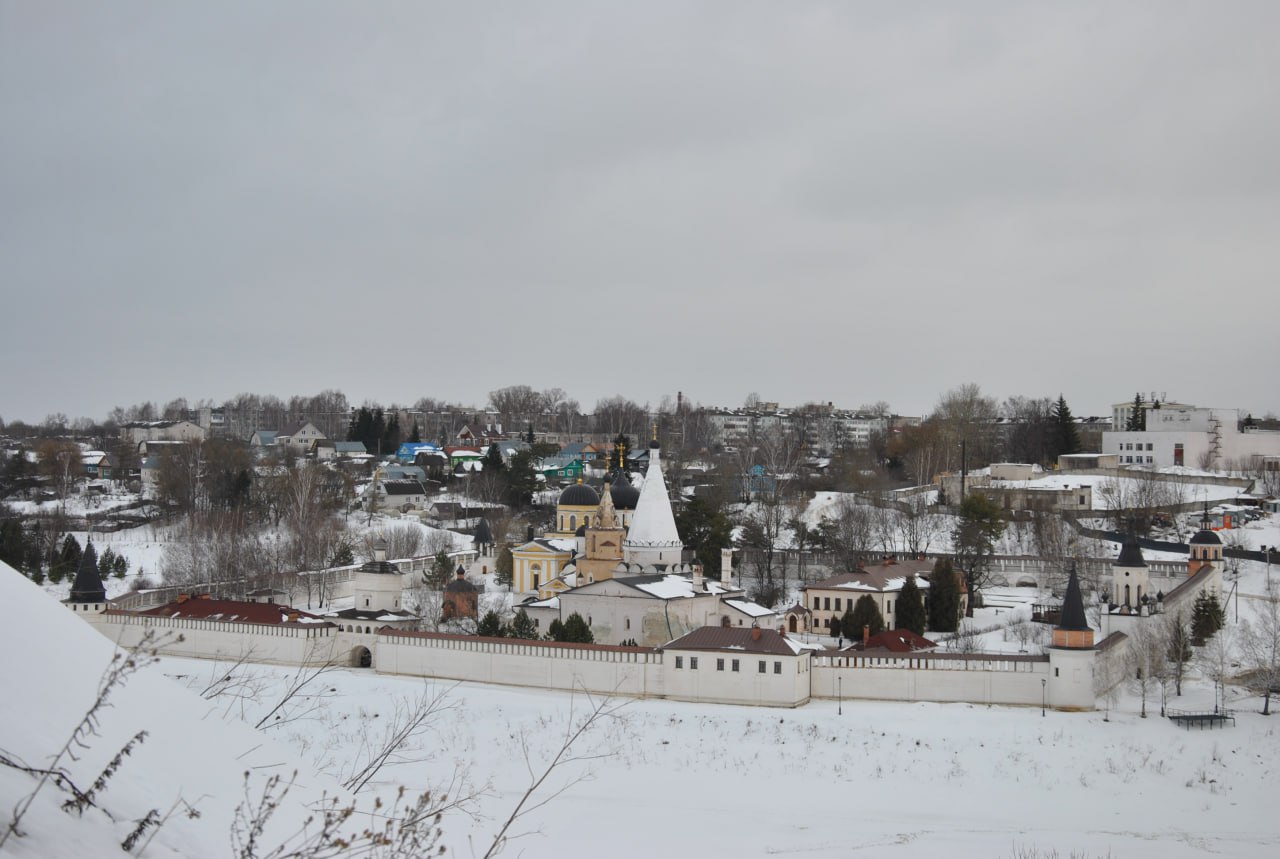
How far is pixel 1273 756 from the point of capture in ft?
59.5

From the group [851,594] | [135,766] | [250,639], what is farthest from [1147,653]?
[135,766]

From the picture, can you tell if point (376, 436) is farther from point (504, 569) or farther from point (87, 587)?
point (87, 587)

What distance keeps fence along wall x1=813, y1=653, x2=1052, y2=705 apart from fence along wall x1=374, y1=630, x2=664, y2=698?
3391 millimetres

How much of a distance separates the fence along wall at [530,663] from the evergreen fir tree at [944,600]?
10.5 metres

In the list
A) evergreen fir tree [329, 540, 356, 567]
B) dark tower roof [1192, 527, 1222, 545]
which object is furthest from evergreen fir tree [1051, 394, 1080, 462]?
evergreen fir tree [329, 540, 356, 567]

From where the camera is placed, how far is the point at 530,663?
2350cm

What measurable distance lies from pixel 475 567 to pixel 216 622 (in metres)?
14.0

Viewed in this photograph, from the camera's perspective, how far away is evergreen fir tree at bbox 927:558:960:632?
99.5 feet

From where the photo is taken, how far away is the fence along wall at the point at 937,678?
21.6 meters

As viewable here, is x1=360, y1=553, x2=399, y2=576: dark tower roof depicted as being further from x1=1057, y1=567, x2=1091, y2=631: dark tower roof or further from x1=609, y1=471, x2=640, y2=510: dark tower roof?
x1=1057, y1=567, x2=1091, y2=631: dark tower roof

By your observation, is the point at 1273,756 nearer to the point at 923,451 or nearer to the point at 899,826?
the point at 899,826

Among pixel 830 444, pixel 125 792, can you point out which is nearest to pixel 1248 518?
pixel 125 792

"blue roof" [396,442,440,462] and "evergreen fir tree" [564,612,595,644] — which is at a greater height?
"blue roof" [396,442,440,462]

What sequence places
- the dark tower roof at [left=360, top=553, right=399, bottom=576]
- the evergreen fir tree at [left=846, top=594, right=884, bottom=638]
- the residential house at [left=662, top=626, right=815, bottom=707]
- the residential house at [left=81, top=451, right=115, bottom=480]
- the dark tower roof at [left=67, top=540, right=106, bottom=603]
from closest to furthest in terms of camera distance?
1. the residential house at [left=662, top=626, right=815, bottom=707]
2. the dark tower roof at [left=67, top=540, right=106, bottom=603]
3. the evergreen fir tree at [left=846, top=594, right=884, bottom=638]
4. the dark tower roof at [left=360, top=553, right=399, bottom=576]
5. the residential house at [left=81, top=451, right=115, bottom=480]
